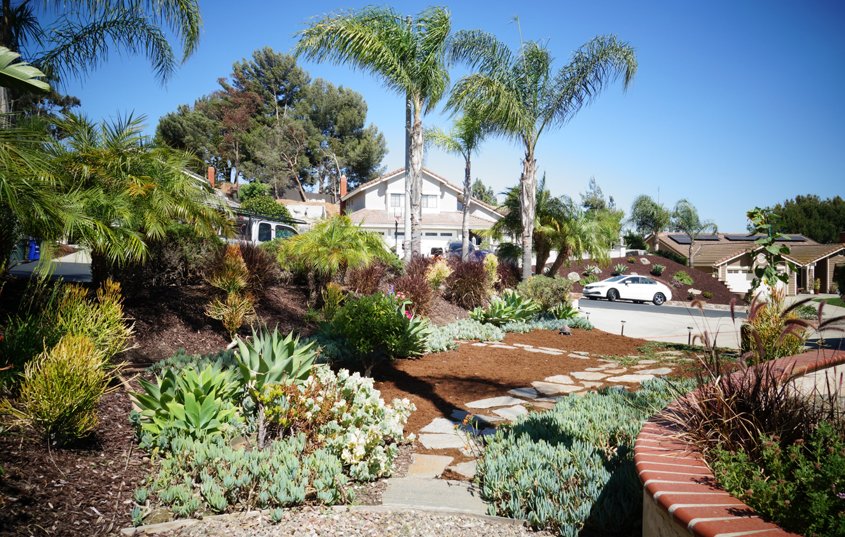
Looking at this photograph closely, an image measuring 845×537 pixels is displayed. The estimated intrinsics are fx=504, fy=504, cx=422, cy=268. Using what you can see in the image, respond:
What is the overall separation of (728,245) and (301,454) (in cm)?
4847

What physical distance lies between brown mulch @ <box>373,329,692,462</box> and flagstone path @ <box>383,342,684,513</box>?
0.11 metres

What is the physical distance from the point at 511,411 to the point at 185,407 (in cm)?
311

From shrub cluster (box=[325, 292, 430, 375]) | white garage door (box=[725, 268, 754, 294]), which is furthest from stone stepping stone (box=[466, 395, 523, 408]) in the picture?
white garage door (box=[725, 268, 754, 294])

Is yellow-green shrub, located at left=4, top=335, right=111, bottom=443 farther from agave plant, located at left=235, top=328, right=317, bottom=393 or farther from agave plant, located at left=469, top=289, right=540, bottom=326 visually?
agave plant, located at left=469, top=289, right=540, bottom=326

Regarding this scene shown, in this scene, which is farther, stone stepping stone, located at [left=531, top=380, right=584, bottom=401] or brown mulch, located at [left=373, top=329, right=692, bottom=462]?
stone stepping stone, located at [left=531, top=380, right=584, bottom=401]

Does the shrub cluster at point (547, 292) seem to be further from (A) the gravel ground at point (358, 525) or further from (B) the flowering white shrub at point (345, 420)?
(A) the gravel ground at point (358, 525)

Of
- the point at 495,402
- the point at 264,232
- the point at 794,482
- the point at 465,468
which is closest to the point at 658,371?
the point at 495,402

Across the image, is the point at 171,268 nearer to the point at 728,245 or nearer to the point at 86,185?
the point at 86,185

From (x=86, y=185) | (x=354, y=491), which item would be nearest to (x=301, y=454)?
(x=354, y=491)

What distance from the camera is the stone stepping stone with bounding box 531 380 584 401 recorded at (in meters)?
6.12

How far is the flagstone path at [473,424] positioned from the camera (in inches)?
132

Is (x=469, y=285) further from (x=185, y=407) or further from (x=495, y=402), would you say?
(x=185, y=407)

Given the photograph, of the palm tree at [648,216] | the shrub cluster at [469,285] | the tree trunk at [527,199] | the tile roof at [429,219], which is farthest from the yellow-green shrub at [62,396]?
the palm tree at [648,216]

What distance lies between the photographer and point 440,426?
4848mm
